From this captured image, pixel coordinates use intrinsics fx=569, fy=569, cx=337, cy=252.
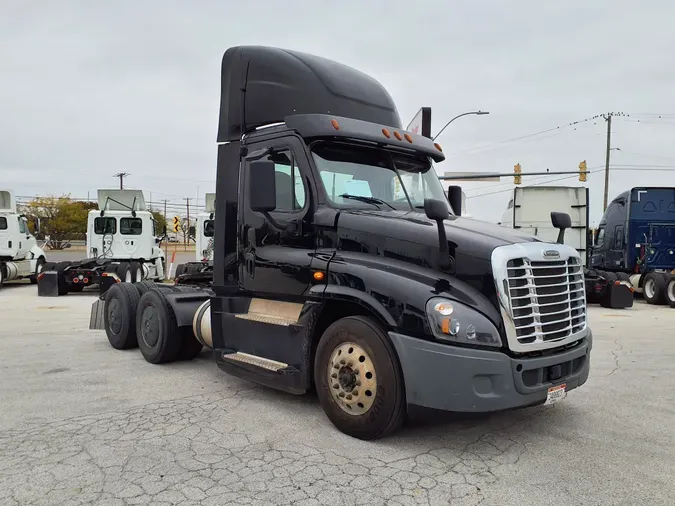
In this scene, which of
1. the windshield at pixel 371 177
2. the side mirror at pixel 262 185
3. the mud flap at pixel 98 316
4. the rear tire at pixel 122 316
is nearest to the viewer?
the side mirror at pixel 262 185

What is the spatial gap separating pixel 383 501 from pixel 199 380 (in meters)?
3.44

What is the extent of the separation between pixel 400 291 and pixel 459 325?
0.48 meters

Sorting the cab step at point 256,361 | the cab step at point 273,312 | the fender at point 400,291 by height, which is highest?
the fender at point 400,291

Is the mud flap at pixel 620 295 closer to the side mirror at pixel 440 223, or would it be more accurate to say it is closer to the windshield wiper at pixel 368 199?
the windshield wiper at pixel 368 199

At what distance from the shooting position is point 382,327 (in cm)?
429

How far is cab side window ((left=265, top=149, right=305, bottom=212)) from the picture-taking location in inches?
201

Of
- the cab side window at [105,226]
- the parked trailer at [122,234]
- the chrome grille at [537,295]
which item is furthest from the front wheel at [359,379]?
the cab side window at [105,226]

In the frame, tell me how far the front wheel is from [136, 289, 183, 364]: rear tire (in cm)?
284

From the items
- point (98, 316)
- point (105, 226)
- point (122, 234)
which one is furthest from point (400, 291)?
point (105, 226)

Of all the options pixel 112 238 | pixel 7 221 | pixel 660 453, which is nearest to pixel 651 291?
pixel 660 453

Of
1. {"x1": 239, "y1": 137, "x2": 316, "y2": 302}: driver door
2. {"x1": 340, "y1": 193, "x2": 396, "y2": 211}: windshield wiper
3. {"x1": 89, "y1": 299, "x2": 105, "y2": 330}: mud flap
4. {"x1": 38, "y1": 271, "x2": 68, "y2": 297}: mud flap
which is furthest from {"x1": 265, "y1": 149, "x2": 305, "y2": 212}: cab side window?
{"x1": 38, "y1": 271, "x2": 68, "y2": 297}: mud flap

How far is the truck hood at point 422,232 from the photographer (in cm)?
419

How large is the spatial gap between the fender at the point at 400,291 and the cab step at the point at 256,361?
0.96m

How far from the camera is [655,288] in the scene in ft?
55.0
